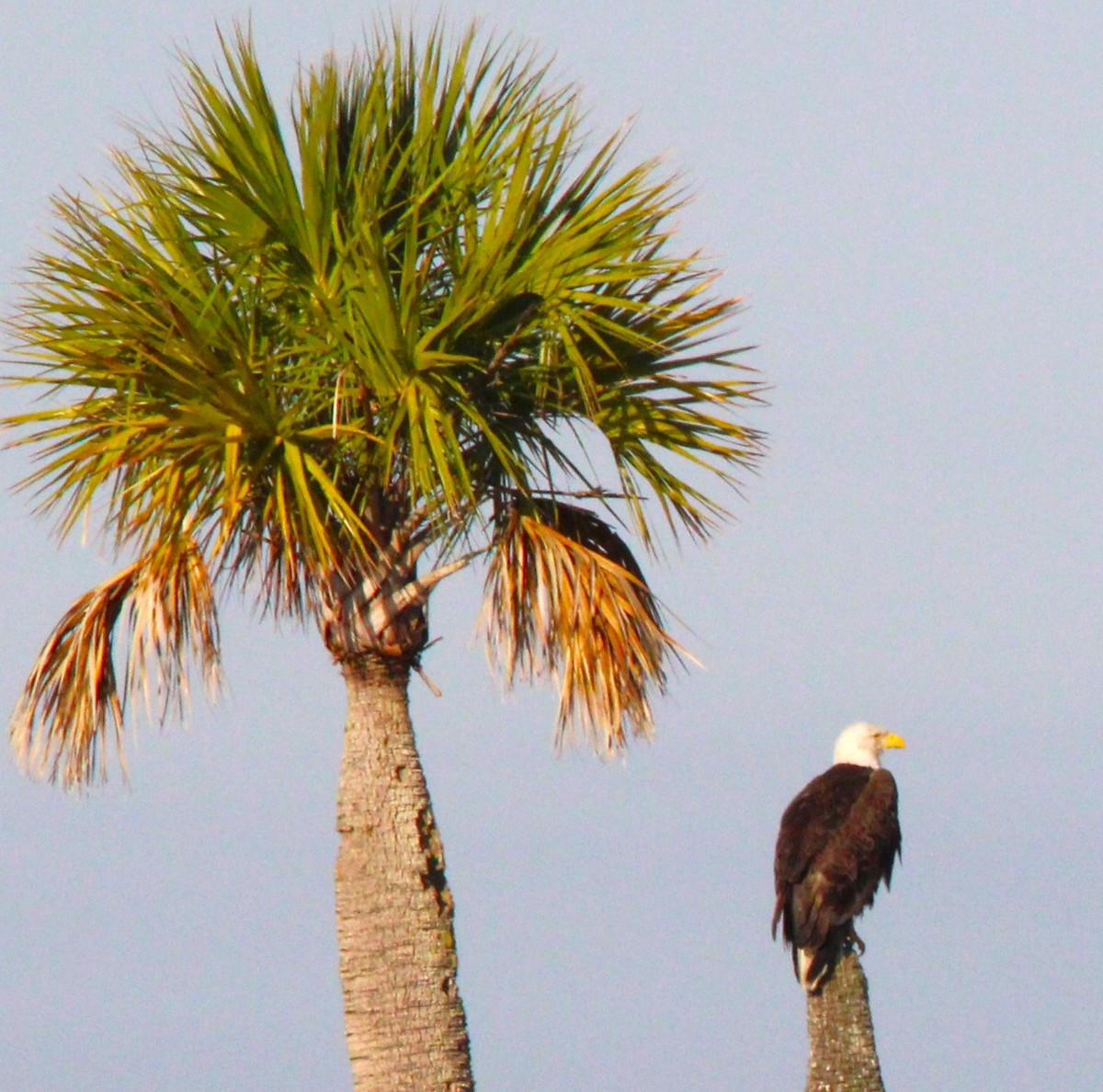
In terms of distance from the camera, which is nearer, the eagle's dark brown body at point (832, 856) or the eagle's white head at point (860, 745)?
the eagle's dark brown body at point (832, 856)

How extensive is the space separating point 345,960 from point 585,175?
5.00 metres

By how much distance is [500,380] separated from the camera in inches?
744

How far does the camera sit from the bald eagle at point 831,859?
17.7 meters

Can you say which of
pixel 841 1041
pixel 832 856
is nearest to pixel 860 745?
pixel 832 856

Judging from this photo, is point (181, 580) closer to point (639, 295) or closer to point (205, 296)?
point (205, 296)

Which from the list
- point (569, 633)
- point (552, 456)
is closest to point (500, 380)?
point (552, 456)

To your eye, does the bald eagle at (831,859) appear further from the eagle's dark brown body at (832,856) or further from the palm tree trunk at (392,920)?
the palm tree trunk at (392,920)

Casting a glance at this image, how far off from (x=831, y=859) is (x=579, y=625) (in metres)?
2.05

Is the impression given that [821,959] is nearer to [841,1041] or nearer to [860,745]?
[841,1041]

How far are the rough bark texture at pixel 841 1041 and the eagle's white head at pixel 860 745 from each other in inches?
94.9

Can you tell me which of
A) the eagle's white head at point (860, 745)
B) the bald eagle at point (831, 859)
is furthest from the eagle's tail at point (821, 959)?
the eagle's white head at point (860, 745)

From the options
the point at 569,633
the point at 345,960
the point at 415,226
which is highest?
the point at 415,226

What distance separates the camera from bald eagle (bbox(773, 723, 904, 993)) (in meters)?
17.7

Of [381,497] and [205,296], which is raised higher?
[205,296]
